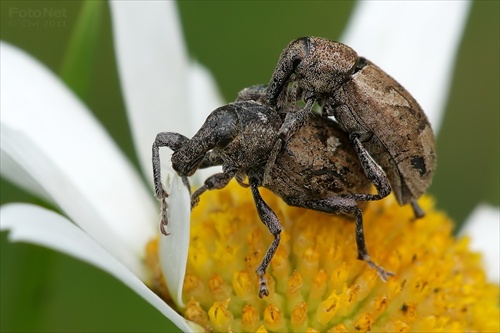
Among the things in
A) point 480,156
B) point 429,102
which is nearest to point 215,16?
point 429,102

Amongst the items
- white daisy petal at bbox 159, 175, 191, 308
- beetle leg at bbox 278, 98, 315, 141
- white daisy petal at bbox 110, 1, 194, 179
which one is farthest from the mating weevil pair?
white daisy petal at bbox 110, 1, 194, 179

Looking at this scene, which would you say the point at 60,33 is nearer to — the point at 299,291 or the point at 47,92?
the point at 47,92

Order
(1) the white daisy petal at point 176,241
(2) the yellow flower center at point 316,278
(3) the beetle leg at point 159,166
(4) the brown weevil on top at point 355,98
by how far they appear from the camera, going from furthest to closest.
Answer: (2) the yellow flower center at point 316,278 → (4) the brown weevil on top at point 355,98 → (3) the beetle leg at point 159,166 → (1) the white daisy petal at point 176,241

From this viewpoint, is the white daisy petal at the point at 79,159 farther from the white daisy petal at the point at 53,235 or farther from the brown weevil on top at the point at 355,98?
the brown weevil on top at the point at 355,98

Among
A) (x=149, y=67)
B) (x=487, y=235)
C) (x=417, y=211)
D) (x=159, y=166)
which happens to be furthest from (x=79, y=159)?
(x=487, y=235)

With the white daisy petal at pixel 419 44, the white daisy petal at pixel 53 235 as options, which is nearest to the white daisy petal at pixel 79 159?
the white daisy petal at pixel 53 235

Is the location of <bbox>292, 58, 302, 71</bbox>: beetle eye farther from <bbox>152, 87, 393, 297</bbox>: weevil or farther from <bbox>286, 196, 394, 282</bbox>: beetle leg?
<bbox>286, 196, 394, 282</bbox>: beetle leg
